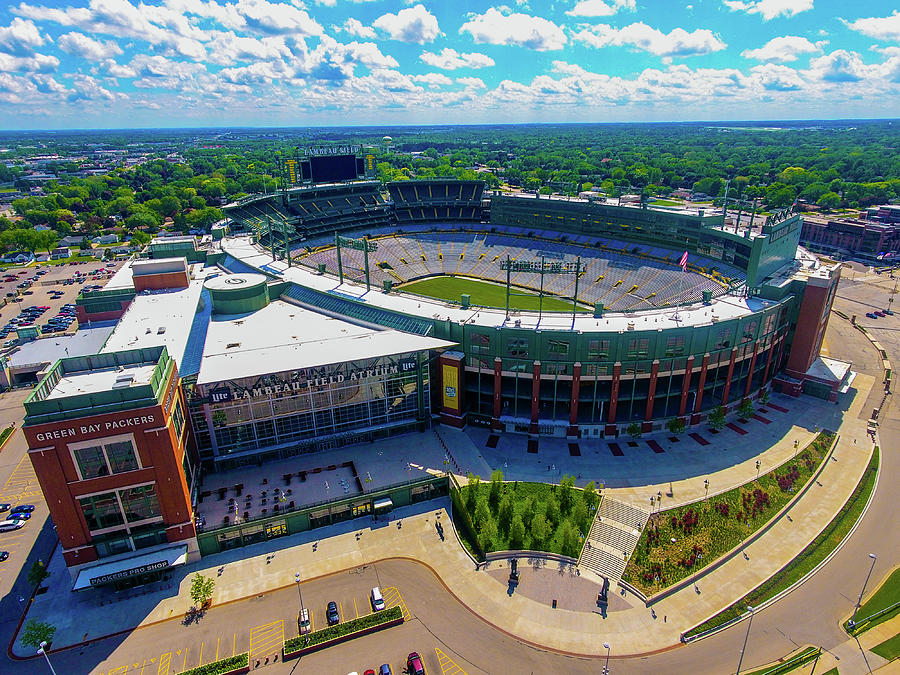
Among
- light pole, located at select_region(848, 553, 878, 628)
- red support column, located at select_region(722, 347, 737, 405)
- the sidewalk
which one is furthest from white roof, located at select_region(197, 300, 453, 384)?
light pole, located at select_region(848, 553, 878, 628)

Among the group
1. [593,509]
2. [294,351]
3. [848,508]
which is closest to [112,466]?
[294,351]

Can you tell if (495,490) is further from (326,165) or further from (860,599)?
(326,165)

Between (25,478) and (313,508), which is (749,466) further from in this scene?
(25,478)

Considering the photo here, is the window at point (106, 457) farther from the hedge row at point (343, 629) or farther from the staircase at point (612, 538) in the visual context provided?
the staircase at point (612, 538)

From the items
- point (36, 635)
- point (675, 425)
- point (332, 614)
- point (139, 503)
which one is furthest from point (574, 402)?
point (36, 635)


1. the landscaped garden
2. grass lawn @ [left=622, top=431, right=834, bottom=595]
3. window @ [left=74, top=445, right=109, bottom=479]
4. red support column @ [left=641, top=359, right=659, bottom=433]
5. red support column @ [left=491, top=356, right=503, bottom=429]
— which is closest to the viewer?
window @ [left=74, top=445, right=109, bottom=479]

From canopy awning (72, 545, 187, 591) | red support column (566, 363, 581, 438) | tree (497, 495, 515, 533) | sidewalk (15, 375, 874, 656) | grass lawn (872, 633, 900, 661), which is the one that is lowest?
sidewalk (15, 375, 874, 656)

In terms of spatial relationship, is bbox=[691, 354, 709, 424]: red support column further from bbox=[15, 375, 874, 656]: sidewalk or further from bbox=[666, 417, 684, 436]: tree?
bbox=[15, 375, 874, 656]: sidewalk
